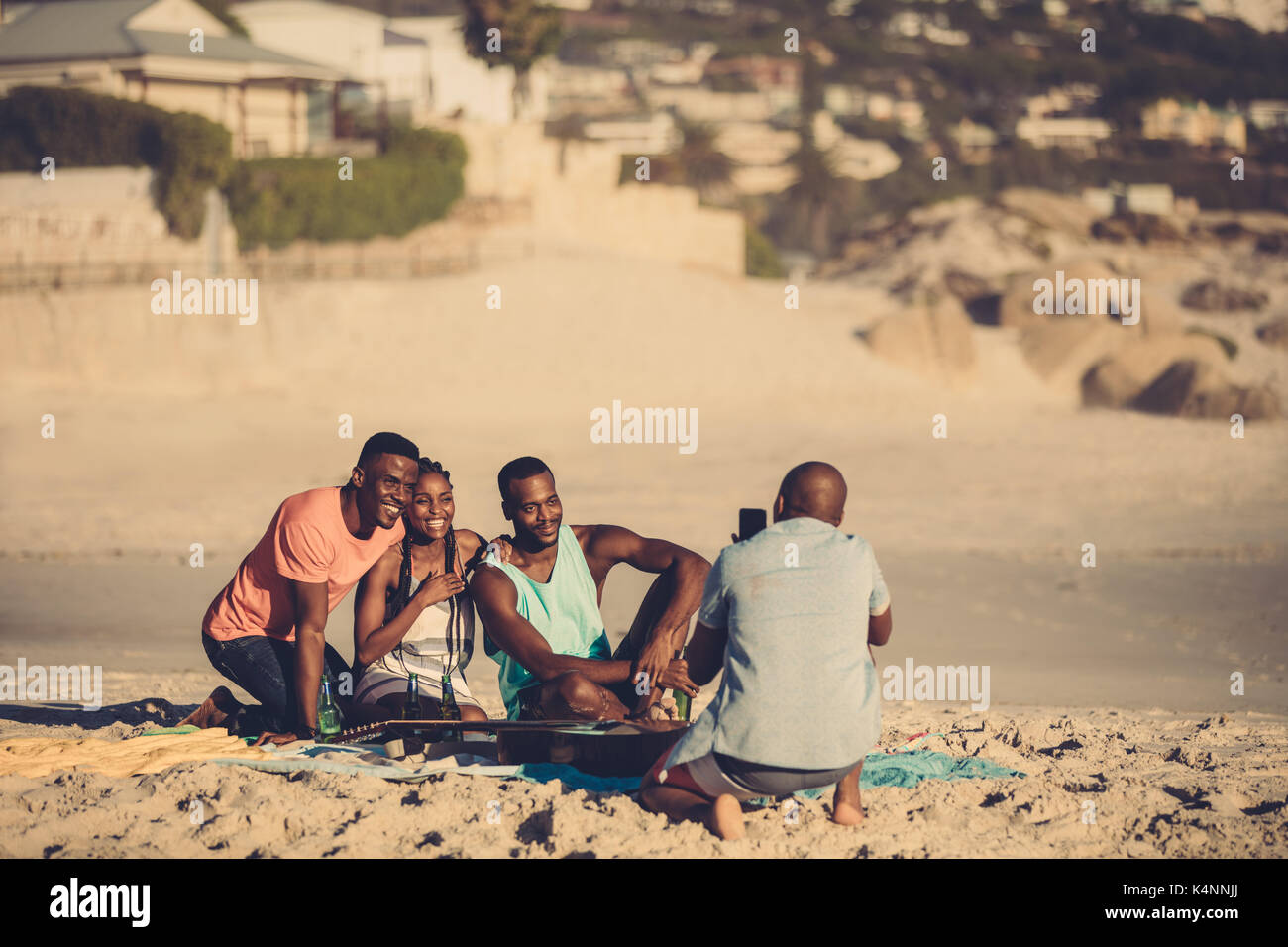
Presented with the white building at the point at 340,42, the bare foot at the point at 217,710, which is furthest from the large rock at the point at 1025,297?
the bare foot at the point at 217,710

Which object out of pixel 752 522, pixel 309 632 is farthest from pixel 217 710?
pixel 752 522

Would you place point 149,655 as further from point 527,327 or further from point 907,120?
point 907,120

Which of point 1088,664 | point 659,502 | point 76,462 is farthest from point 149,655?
point 76,462

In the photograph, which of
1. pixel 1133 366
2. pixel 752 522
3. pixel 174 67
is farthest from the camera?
pixel 174 67

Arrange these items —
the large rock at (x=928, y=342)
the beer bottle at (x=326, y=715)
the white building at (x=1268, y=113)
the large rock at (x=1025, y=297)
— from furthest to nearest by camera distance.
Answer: the white building at (x=1268, y=113) < the large rock at (x=1025, y=297) < the large rock at (x=928, y=342) < the beer bottle at (x=326, y=715)

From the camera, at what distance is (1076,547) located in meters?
12.5

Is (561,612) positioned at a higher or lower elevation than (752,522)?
lower

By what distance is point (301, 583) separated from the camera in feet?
16.4

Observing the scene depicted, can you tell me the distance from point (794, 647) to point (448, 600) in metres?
1.75

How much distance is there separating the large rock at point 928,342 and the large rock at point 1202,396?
9.51 ft

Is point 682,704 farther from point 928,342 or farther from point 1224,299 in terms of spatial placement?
point 1224,299

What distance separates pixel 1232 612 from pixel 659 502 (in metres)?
6.18

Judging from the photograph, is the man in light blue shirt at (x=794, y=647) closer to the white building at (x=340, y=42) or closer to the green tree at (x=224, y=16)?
the green tree at (x=224, y=16)

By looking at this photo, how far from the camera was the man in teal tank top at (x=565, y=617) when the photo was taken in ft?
15.7
